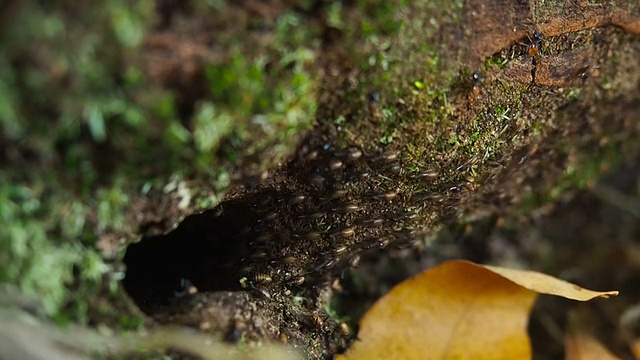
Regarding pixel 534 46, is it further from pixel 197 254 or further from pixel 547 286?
pixel 197 254

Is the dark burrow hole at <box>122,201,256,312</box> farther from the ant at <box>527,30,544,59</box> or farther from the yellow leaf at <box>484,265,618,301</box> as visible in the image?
the ant at <box>527,30,544,59</box>

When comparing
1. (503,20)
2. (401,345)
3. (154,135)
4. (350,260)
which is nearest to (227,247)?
(350,260)

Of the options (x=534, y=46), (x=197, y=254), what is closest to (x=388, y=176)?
(x=534, y=46)

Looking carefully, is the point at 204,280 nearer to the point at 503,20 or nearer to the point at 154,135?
the point at 154,135

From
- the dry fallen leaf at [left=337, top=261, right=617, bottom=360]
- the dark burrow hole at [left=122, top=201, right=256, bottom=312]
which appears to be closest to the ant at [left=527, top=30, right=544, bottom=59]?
the dry fallen leaf at [left=337, top=261, right=617, bottom=360]

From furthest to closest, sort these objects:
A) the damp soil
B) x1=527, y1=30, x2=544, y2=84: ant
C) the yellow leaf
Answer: the yellow leaf → x1=527, y1=30, x2=544, y2=84: ant → the damp soil

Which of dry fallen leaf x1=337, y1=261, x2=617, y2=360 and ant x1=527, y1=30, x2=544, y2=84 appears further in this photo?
dry fallen leaf x1=337, y1=261, x2=617, y2=360

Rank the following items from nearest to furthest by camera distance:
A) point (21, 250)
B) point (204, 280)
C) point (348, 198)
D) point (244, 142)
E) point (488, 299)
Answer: point (21, 250) → point (244, 142) → point (348, 198) → point (204, 280) → point (488, 299)
